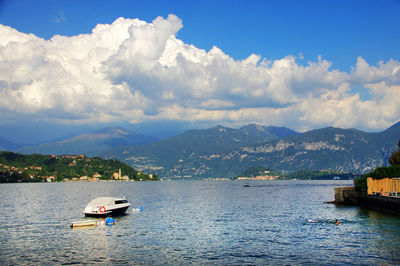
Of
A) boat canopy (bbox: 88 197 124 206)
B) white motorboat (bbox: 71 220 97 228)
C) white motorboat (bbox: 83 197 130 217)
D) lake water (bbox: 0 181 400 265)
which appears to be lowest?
lake water (bbox: 0 181 400 265)

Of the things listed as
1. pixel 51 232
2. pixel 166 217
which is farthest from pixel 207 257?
pixel 166 217

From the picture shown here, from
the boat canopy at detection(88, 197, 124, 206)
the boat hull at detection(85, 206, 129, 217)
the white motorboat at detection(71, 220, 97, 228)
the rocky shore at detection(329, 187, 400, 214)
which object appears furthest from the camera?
the boat canopy at detection(88, 197, 124, 206)

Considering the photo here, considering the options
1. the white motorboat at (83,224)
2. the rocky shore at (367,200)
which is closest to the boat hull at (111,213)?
the white motorboat at (83,224)

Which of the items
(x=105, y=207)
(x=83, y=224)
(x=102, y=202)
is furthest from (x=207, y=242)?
(x=102, y=202)

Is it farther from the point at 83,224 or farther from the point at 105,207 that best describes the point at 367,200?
the point at 83,224

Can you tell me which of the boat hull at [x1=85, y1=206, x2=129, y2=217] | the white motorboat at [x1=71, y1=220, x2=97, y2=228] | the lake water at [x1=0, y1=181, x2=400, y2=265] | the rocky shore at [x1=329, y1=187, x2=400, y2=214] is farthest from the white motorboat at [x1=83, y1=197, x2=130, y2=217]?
the rocky shore at [x1=329, y1=187, x2=400, y2=214]

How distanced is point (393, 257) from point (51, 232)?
156ft

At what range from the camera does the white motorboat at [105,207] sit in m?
77.9

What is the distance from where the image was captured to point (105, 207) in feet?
259

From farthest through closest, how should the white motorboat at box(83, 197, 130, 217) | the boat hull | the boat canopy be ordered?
1. the boat canopy
2. the white motorboat at box(83, 197, 130, 217)
3. the boat hull

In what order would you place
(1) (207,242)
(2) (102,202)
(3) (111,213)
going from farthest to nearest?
(2) (102,202) < (3) (111,213) < (1) (207,242)

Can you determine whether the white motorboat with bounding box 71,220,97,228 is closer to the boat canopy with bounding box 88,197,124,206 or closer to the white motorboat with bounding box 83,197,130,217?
the white motorboat with bounding box 83,197,130,217

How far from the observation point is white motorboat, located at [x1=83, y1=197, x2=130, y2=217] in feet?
256

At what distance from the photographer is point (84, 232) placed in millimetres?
58406
